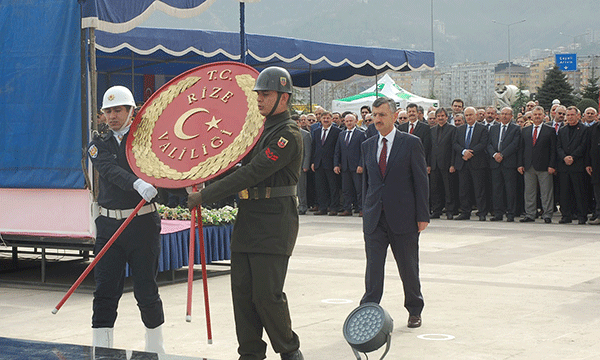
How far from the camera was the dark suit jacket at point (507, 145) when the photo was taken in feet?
51.7

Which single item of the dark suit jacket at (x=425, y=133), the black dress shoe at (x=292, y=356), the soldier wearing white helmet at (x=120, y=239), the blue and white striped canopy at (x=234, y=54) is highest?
the blue and white striped canopy at (x=234, y=54)

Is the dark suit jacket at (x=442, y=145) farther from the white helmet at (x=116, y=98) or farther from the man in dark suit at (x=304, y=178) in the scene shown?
the white helmet at (x=116, y=98)

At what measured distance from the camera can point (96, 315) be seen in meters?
5.86

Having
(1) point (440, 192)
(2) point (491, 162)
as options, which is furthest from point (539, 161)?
(1) point (440, 192)

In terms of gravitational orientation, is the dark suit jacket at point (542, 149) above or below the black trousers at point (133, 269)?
above

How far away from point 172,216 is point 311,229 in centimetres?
517

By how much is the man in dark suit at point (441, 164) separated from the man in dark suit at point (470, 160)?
0.18 m

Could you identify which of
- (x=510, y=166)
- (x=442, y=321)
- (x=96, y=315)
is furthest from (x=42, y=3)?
(x=510, y=166)

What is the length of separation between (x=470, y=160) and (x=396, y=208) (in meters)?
9.48

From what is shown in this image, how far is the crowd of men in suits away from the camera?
15.2m

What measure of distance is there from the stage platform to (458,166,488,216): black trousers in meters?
12.7

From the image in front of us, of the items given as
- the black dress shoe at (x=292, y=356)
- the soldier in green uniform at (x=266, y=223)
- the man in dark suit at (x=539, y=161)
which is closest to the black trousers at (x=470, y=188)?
the man in dark suit at (x=539, y=161)

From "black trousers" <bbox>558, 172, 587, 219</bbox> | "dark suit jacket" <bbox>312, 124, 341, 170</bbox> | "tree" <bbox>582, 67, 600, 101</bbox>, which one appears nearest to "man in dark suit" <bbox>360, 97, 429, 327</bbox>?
"black trousers" <bbox>558, 172, 587, 219</bbox>

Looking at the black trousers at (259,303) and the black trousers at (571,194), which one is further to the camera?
the black trousers at (571,194)
